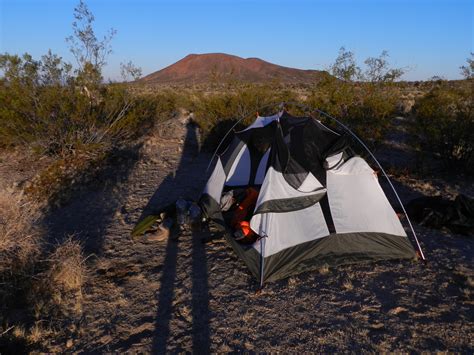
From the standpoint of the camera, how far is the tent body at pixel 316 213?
186 inches

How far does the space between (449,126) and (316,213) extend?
5483 millimetres

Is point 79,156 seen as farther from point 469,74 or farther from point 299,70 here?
point 299,70

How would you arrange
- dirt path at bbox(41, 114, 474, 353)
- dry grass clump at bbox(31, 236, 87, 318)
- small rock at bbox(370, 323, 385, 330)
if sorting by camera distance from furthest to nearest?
dry grass clump at bbox(31, 236, 87, 318) → small rock at bbox(370, 323, 385, 330) → dirt path at bbox(41, 114, 474, 353)

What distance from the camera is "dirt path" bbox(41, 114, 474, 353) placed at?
3551 mm

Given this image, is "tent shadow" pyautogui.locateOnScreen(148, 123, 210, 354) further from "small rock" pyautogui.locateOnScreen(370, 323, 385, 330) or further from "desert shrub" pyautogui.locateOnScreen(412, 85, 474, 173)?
"desert shrub" pyautogui.locateOnScreen(412, 85, 474, 173)

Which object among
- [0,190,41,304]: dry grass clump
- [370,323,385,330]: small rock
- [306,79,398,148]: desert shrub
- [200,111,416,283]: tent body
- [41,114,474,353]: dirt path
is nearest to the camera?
[41,114,474,353]: dirt path

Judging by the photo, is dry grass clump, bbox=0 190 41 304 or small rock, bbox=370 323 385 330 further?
dry grass clump, bbox=0 190 41 304

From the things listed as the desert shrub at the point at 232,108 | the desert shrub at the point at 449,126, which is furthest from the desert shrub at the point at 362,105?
the desert shrub at the point at 232,108

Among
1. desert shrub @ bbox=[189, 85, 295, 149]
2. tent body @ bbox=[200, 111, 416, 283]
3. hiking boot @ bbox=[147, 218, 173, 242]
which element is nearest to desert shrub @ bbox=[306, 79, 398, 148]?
desert shrub @ bbox=[189, 85, 295, 149]

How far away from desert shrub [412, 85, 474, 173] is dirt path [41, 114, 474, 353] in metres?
3.55

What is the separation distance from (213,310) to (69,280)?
1.90m

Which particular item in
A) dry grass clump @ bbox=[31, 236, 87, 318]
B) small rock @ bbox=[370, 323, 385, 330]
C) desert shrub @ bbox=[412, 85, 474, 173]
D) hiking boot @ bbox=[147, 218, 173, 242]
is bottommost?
small rock @ bbox=[370, 323, 385, 330]

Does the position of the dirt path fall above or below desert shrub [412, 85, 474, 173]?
below

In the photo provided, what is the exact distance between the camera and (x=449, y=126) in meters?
8.34
